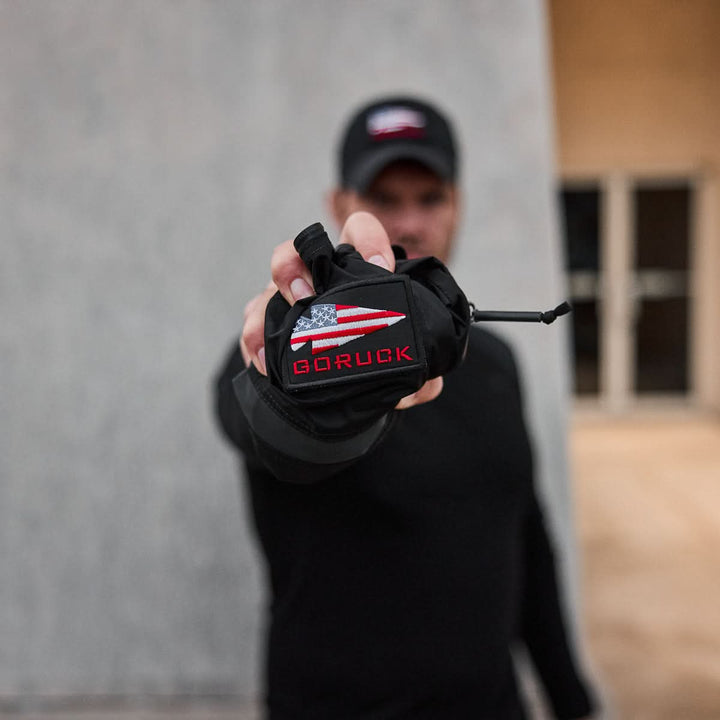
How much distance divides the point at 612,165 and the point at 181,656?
573 centimetres

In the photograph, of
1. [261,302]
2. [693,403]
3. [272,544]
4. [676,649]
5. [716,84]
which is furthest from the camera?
[693,403]

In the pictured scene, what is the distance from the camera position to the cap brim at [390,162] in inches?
40.2

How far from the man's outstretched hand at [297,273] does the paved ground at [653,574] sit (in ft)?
6.85

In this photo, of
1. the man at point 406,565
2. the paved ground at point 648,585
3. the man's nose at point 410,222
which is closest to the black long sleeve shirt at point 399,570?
the man at point 406,565

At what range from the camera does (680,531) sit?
12.1ft

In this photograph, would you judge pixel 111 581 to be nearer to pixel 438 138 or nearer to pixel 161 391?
pixel 161 391

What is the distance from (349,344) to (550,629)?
0.85m

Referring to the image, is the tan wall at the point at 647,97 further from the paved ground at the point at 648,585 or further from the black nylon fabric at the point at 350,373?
the black nylon fabric at the point at 350,373

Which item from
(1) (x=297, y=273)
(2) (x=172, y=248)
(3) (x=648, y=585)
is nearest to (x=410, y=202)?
(1) (x=297, y=273)

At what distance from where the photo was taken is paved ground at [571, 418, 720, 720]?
91.7 inches

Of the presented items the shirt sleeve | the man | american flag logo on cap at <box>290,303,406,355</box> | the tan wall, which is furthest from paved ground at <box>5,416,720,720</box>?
the tan wall

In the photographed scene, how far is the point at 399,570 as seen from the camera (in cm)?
82

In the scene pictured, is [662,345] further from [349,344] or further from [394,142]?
[349,344]

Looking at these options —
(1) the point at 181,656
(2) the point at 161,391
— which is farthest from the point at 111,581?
(2) the point at 161,391
